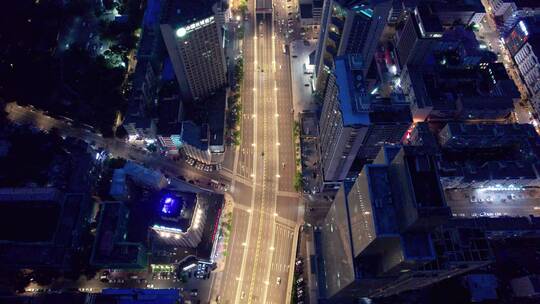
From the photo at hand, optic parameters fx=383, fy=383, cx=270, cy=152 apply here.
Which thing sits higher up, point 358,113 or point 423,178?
point 358,113

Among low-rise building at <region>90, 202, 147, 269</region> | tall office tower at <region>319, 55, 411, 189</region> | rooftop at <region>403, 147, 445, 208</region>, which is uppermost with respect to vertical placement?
tall office tower at <region>319, 55, 411, 189</region>

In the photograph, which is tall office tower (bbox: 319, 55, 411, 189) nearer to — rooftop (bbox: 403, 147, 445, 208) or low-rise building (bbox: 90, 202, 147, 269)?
rooftop (bbox: 403, 147, 445, 208)

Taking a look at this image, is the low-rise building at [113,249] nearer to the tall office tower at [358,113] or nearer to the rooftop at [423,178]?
the tall office tower at [358,113]

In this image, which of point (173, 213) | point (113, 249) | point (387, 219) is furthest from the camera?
point (113, 249)

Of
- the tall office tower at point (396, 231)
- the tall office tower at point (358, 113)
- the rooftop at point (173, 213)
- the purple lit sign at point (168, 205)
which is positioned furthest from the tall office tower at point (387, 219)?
the purple lit sign at point (168, 205)

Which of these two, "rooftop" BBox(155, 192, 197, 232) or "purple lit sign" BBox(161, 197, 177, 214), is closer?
"purple lit sign" BBox(161, 197, 177, 214)

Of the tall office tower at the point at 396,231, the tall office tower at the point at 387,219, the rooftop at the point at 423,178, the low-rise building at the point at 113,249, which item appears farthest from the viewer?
the low-rise building at the point at 113,249

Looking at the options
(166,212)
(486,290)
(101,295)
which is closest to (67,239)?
(101,295)

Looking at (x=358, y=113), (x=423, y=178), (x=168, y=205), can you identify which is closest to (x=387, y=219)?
(x=423, y=178)

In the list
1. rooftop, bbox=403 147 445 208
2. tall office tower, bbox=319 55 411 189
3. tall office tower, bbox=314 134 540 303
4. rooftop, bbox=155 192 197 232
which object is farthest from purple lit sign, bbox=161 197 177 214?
rooftop, bbox=403 147 445 208

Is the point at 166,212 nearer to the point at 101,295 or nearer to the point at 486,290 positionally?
the point at 101,295

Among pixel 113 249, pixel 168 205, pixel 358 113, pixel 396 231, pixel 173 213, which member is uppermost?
pixel 358 113

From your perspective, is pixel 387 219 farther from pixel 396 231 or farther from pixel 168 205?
pixel 168 205
